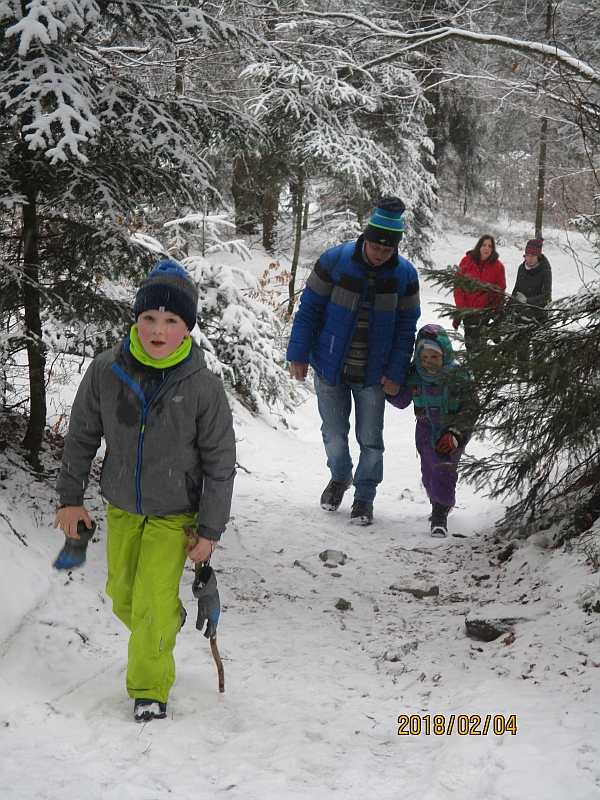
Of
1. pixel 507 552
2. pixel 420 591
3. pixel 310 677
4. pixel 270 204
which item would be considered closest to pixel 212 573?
pixel 310 677

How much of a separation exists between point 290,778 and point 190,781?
0.39m

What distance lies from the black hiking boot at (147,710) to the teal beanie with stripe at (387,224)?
12.5 feet

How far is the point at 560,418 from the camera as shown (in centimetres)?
409

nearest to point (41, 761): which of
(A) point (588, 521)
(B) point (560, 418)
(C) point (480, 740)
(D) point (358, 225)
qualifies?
(C) point (480, 740)

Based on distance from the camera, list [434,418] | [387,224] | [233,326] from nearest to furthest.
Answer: [387,224]
[434,418]
[233,326]

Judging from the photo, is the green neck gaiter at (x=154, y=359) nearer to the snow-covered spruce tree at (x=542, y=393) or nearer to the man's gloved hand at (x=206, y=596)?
the man's gloved hand at (x=206, y=596)

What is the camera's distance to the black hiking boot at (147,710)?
2895 millimetres

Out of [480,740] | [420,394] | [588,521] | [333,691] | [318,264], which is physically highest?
[318,264]

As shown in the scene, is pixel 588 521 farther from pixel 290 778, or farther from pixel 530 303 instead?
pixel 290 778

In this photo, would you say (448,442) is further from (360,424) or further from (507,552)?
(507,552)

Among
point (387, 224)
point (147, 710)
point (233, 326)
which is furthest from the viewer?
point (233, 326)

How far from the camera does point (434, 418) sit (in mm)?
5777

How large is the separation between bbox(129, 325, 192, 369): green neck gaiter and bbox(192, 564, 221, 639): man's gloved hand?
97 centimetres

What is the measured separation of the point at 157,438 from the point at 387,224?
3119mm
